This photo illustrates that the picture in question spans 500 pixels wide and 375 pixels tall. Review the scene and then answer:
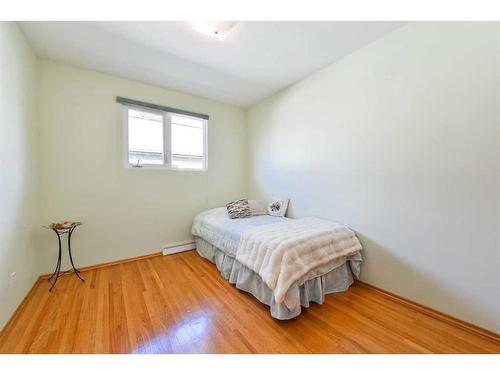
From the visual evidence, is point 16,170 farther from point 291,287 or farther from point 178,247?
point 291,287

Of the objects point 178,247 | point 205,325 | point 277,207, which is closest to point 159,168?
point 178,247

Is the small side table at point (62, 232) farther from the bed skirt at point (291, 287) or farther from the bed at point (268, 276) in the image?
the bed skirt at point (291, 287)

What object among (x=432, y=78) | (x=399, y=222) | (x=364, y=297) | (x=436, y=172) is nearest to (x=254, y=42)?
(x=432, y=78)

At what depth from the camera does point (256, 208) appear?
3.07 metres

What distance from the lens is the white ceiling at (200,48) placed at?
172 cm

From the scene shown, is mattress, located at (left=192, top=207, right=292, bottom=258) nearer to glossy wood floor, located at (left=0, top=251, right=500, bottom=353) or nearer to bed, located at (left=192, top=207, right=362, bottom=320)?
bed, located at (left=192, top=207, right=362, bottom=320)

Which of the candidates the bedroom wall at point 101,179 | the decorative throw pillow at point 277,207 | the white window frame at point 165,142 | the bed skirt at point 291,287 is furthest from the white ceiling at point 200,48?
the bed skirt at point 291,287

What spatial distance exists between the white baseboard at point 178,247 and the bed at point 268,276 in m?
0.55

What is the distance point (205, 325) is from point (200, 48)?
8.48 feet

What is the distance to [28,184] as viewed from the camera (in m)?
1.89

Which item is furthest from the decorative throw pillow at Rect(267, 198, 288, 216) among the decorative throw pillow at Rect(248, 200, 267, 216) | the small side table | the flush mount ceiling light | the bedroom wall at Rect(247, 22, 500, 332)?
the small side table

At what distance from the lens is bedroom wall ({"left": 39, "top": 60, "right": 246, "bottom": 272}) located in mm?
2197
